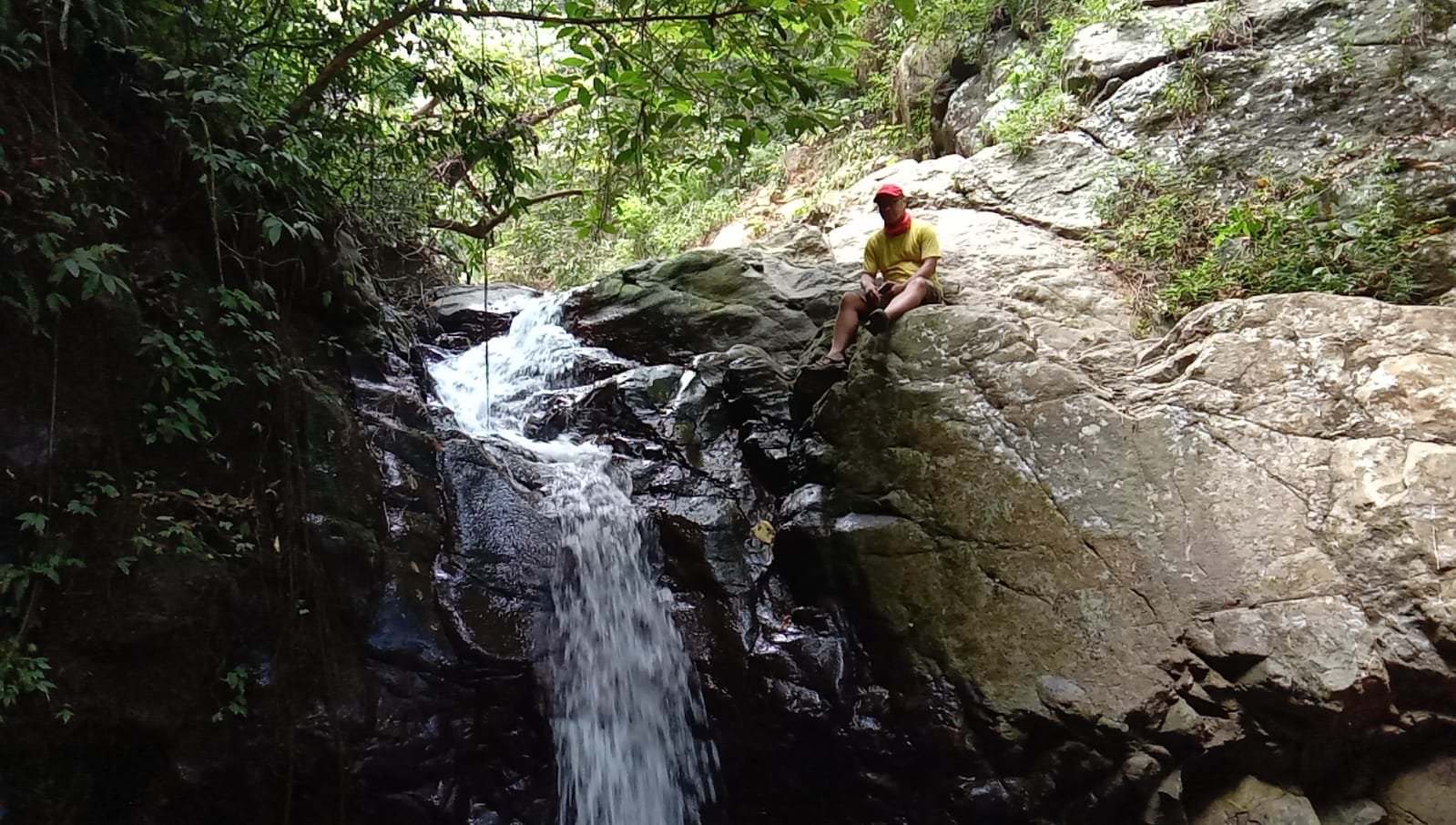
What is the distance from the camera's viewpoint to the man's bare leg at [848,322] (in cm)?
537

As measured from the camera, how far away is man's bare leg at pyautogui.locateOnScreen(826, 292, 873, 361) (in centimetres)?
537

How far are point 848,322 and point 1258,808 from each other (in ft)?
11.6

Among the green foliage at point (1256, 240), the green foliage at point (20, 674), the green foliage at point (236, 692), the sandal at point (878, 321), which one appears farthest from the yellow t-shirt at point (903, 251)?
the green foliage at point (20, 674)

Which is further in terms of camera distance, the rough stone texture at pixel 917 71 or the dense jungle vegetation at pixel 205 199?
the rough stone texture at pixel 917 71

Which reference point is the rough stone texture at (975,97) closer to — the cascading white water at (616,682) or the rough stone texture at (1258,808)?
the cascading white water at (616,682)

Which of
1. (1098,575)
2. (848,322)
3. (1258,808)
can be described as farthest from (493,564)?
(1258,808)

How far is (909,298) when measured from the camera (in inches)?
201

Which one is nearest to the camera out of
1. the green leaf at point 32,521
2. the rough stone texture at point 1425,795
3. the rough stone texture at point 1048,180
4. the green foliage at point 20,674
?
the green foliage at point 20,674

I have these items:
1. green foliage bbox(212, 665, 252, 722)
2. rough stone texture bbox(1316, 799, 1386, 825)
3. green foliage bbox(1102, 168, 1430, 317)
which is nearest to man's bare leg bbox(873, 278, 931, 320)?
green foliage bbox(1102, 168, 1430, 317)

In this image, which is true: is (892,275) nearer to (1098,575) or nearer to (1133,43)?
(1098,575)

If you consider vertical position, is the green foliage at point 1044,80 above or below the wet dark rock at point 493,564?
above

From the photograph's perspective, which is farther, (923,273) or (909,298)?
(923,273)

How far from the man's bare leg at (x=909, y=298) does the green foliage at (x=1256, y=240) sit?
1844 millimetres

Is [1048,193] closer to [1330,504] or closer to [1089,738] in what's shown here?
[1330,504]
